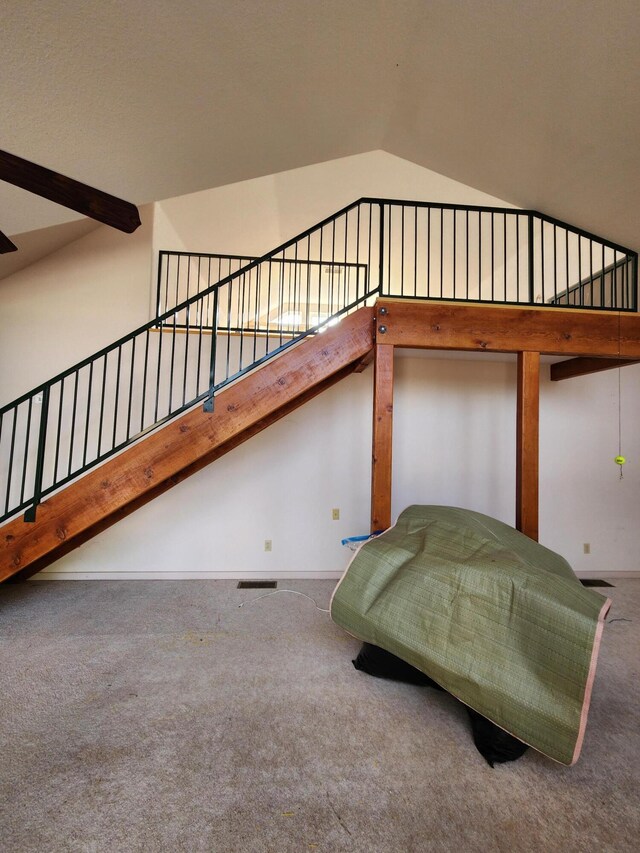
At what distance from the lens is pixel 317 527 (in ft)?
12.4

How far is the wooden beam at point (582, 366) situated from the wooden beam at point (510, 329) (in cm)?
24

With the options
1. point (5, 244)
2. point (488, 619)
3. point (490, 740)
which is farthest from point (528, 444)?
point (5, 244)

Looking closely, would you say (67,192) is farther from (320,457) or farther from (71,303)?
(320,457)

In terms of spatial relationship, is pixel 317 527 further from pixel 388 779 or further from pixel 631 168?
pixel 631 168

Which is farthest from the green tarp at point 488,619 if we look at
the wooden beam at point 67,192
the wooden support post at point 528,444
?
the wooden beam at point 67,192

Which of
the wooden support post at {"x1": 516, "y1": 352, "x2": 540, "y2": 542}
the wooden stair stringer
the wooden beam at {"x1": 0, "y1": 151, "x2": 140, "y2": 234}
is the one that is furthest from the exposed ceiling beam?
the wooden support post at {"x1": 516, "y1": 352, "x2": 540, "y2": 542}

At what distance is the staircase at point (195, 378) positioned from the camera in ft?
8.61

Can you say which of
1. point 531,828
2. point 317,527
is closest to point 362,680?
point 531,828

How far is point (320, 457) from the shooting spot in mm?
3801

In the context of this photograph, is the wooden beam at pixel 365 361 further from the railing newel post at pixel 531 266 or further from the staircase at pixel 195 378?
the railing newel post at pixel 531 266

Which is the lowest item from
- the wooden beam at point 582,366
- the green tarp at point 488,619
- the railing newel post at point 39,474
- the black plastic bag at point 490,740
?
the black plastic bag at point 490,740

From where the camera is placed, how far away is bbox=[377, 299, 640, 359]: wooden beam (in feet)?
9.21

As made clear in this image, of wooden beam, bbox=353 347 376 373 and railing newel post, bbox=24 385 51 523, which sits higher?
wooden beam, bbox=353 347 376 373

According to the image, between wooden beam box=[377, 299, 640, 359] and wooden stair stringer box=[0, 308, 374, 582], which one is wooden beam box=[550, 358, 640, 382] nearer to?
wooden beam box=[377, 299, 640, 359]
